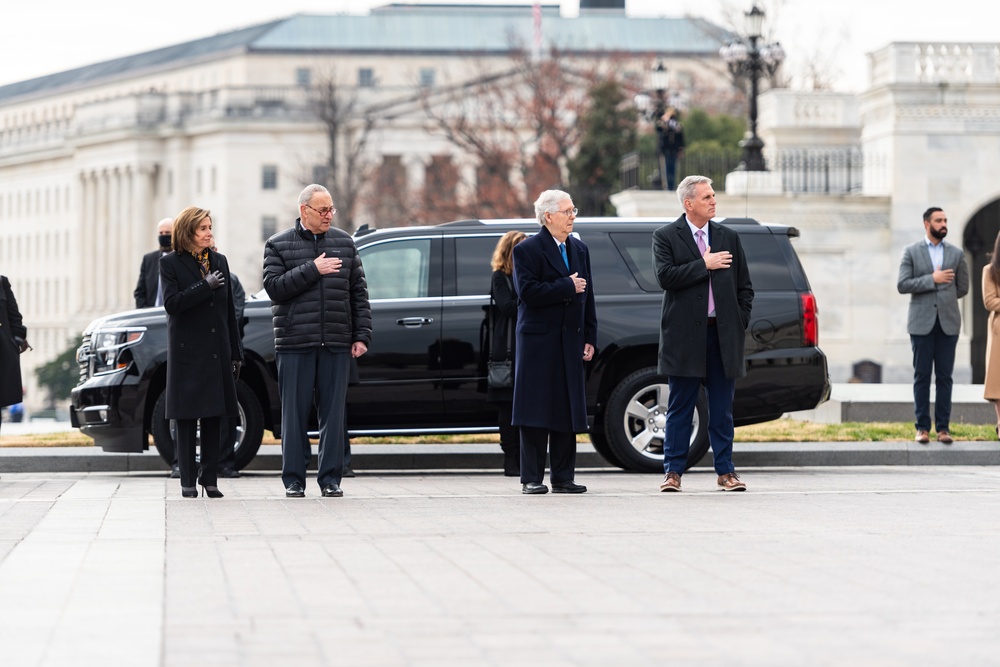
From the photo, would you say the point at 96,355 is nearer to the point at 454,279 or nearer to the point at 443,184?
the point at 454,279

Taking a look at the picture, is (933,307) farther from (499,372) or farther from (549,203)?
(549,203)

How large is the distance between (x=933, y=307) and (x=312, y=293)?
22.0 feet

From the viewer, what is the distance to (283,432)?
13.1m

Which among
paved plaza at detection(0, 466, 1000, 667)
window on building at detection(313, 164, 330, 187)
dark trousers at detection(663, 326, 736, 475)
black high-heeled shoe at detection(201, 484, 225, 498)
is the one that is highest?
window on building at detection(313, 164, 330, 187)

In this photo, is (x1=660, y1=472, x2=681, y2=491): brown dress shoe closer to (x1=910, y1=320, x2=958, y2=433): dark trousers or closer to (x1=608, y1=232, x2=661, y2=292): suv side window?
(x1=608, y1=232, x2=661, y2=292): suv side window

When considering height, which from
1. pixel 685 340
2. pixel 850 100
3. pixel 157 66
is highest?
pixel 157 66

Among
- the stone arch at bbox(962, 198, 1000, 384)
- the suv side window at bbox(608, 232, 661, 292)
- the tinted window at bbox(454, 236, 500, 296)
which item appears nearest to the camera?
the tinted window at bbox(454, 236, 500, 296)

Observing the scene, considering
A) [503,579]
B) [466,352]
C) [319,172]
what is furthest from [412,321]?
[319,172]

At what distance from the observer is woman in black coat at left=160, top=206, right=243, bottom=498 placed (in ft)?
43.0

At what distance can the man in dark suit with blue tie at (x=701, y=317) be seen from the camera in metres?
13.1

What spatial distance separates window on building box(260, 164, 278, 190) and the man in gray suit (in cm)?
11601

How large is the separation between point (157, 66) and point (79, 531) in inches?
5917

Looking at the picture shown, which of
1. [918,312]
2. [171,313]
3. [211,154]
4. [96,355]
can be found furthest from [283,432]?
[211,154]

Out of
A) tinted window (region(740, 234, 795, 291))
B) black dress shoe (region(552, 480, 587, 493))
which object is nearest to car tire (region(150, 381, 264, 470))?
black dress shoe (region(552, 480, 587, 493))
